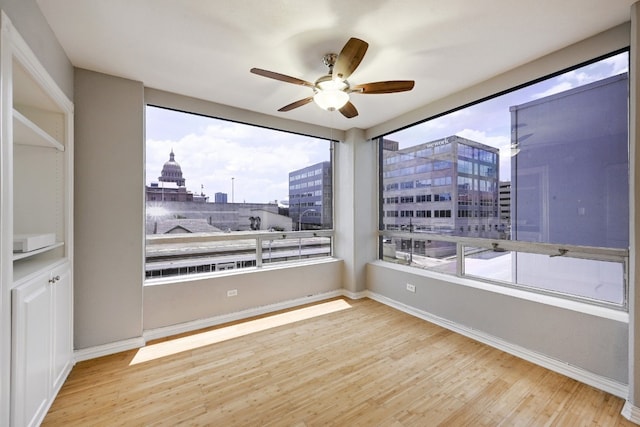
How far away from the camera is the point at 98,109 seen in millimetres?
2543

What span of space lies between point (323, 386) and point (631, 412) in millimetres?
2101

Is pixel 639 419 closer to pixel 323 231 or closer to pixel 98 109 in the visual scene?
pixel 323 231

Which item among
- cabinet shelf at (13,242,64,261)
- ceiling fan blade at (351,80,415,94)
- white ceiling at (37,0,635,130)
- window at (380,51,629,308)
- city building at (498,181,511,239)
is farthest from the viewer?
city building at (498,181,511,239)

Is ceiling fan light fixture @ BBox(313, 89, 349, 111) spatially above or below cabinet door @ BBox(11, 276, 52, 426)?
above

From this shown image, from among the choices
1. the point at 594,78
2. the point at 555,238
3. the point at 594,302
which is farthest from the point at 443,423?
the point at 594,78

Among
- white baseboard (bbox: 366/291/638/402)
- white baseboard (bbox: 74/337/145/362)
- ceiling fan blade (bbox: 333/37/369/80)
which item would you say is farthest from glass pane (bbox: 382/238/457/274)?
white baseboard (bbox: 74/337/145/362)

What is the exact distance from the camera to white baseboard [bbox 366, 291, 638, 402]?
79.1 inches

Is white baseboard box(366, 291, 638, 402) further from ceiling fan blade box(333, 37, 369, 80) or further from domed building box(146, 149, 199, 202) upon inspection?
domed building box(146, 149, 199, 202)

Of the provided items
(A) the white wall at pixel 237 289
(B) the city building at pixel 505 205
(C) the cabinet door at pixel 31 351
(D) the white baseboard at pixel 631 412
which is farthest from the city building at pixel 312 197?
(D) the white baseboard at pixel 631 412

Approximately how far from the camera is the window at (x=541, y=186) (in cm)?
215

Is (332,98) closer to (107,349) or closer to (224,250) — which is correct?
(224,250)

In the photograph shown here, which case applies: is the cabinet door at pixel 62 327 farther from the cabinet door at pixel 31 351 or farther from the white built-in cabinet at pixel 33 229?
the cabinet door at pixel 31 351

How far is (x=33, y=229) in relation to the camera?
2.03 m

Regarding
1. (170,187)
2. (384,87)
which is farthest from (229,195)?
(384,87)
